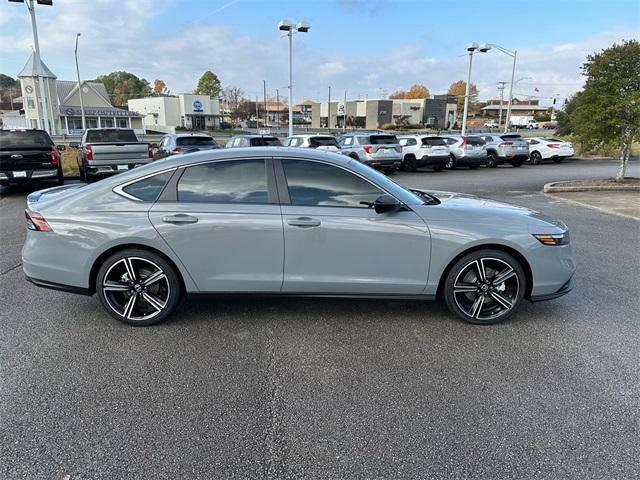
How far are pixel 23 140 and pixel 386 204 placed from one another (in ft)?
40.2

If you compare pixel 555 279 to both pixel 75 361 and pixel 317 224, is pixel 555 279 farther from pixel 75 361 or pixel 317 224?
pixel 75 361

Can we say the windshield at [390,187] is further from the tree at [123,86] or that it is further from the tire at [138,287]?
Answer: the tree at [123,86]

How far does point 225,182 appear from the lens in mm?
4156

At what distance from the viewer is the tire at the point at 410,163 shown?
798 inches

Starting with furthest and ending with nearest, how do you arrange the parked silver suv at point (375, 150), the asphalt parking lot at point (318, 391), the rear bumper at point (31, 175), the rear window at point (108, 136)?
1. the parked silver suv at point (375, 150)
2. the rear window at point (108, 136)
3. the rear bumper at point (31, 175)
4. the asphalt parking lot at point (318, 391)

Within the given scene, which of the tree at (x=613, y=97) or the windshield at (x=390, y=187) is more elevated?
the tree at (x=613, y=97)

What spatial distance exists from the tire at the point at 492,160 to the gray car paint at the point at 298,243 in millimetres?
20049

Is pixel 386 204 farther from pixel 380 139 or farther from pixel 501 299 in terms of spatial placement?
pixel 380 139

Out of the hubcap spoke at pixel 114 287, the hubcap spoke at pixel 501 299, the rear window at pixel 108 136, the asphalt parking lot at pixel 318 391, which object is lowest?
the asphalt parking lot at pixel 318 391

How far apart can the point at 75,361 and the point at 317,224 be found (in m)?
2.21

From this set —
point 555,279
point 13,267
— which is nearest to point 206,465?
point 555,279

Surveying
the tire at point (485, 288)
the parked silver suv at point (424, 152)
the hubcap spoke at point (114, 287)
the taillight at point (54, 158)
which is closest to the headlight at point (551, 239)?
the tire at point (485, 288)

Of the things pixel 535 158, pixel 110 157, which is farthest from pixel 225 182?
pixel 535 158

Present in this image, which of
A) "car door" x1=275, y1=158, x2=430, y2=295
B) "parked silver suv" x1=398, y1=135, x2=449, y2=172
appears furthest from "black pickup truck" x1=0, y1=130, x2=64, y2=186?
"parked silver suv" x1=398, y1=135, x2=449, y2=172
